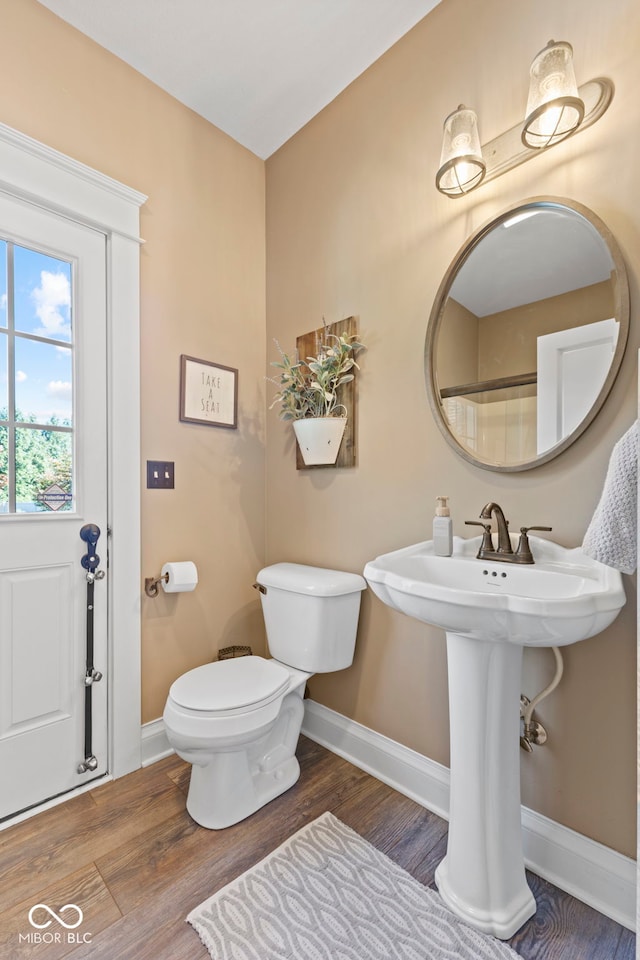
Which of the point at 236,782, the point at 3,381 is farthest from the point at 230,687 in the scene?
the point at 3,381

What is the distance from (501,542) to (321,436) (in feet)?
2.61

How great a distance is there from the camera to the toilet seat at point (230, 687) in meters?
1.38

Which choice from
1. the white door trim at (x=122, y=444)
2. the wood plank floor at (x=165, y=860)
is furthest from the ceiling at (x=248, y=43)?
the wood plank floor at (x=165, y=860)

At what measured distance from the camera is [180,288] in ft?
6.27

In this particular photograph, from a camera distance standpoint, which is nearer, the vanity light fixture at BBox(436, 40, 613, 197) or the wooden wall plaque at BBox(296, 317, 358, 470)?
the vanity light fixture at BBox(436, 40, 613, 197)

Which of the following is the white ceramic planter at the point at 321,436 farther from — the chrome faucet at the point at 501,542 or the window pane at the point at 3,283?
the window pane at the point at 3,283

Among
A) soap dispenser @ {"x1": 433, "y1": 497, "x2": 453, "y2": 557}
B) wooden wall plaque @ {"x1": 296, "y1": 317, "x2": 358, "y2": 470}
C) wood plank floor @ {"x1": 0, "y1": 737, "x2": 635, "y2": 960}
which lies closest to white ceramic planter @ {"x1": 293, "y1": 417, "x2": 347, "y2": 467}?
wooden wall plaque @ {"x1": 296, "y1": 317, "x2": 358, "y2": 470}

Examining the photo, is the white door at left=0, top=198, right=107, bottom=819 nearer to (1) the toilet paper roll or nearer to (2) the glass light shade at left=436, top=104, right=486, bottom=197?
(1) the toilet paper roll

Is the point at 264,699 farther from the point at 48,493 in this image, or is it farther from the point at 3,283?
the point at 3,283

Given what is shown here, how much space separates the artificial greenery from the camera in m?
1.78

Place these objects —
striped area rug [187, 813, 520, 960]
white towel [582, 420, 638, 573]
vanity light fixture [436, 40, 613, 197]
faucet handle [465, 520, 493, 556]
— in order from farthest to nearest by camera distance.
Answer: faucet handle [465, 520, 493, 556]
vanity light fixture [436, 40, 613, 197]
striped area rug [187, 813, 520, 960]
white towel [582, 420, 638, 573]

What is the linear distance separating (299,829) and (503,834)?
647mm

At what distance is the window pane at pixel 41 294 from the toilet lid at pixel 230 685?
1287mm

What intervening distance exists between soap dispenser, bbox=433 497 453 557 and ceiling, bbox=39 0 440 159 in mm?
1737
